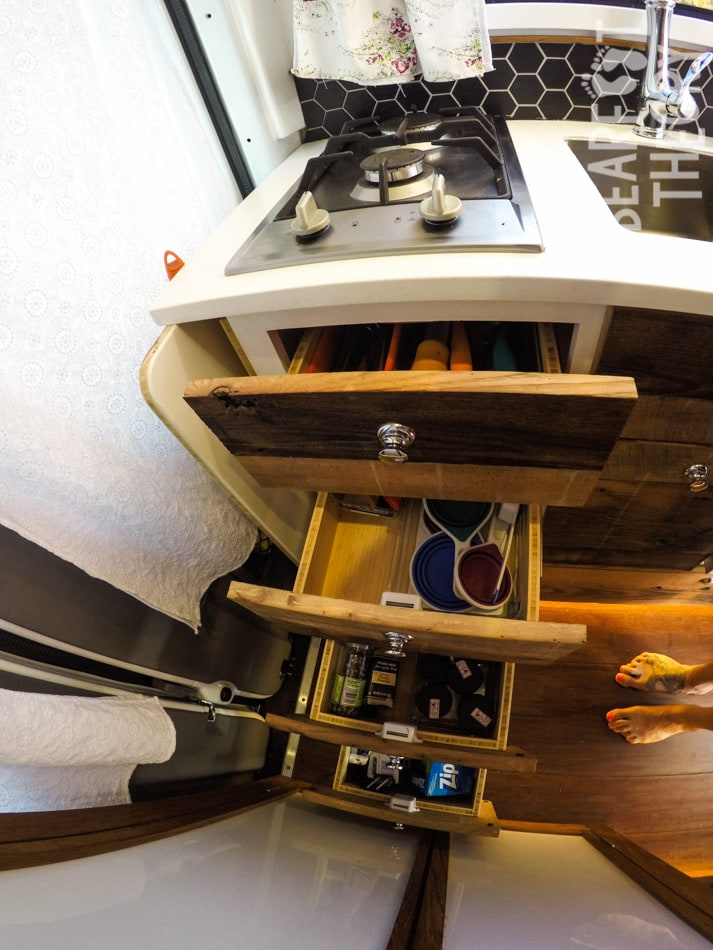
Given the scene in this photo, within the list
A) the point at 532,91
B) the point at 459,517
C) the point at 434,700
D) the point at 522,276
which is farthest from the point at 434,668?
the point at 532,91

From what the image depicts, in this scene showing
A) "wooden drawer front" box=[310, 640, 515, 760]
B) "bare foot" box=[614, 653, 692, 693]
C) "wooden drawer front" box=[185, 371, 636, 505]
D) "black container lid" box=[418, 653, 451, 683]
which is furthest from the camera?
"bare foot" box=[614, 653, 692, 693]

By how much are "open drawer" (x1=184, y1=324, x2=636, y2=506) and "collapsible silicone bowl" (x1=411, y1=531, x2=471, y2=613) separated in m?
0.17

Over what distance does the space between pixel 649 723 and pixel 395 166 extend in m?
1.41

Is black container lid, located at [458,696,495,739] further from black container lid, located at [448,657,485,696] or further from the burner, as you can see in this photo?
the burner

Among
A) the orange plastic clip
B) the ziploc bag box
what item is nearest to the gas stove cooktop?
the orange plastic clip

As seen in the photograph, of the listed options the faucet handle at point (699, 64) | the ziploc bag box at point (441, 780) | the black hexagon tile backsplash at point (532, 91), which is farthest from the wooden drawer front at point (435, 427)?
the black hexagon tile backsplash at point (532, 91)

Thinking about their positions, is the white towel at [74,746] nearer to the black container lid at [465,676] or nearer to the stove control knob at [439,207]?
the black container lid at [465,676]

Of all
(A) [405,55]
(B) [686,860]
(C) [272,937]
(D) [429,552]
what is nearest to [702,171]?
Result: (A) [405,55]

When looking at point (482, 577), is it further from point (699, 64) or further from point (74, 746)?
point (699, 64)

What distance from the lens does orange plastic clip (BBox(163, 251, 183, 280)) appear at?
80cm

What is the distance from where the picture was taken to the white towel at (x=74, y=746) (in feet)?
1.83

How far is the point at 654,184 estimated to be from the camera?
98cm

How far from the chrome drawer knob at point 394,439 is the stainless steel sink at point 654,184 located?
0.74m

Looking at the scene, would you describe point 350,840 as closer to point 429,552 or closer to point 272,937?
point 272,937
